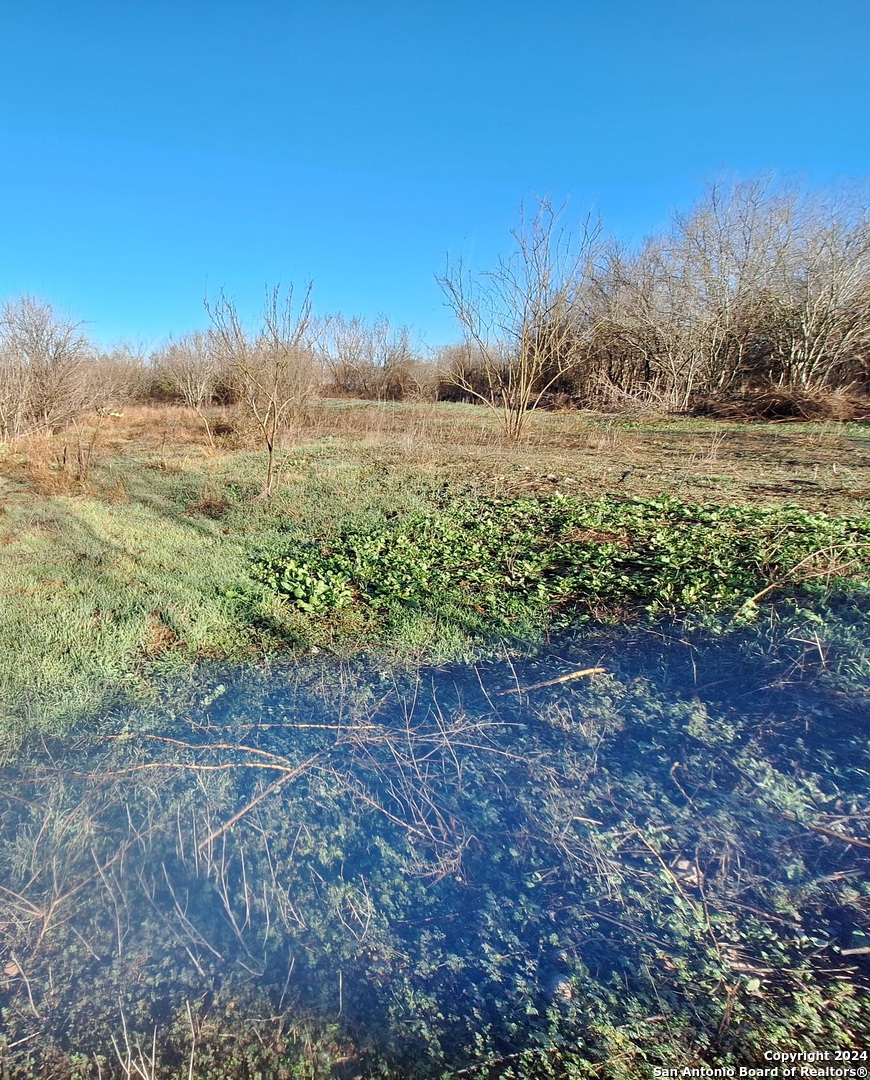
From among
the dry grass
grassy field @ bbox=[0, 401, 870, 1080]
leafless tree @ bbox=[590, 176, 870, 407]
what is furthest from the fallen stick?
leafless tree @ bbox=[590, 176, 870, 407]

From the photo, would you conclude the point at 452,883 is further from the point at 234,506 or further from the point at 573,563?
the point at 234,506

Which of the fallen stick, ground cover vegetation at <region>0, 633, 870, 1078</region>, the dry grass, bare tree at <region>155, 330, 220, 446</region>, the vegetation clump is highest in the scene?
bare tree at <region>155, 330, 220, 446</region>

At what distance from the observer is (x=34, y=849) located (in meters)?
2.05

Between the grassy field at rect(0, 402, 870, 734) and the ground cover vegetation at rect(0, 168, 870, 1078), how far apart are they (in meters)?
0.04

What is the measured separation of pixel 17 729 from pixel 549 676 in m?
2.72

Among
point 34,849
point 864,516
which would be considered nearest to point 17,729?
point 34,849

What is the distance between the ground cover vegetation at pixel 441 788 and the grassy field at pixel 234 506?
4cm

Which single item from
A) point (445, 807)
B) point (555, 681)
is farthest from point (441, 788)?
point (555, 681)

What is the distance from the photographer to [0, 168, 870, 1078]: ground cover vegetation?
1485mm

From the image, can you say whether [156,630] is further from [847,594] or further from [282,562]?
[847,594]

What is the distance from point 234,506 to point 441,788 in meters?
5.28

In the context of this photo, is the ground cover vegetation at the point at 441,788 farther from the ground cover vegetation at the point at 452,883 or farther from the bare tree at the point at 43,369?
the bare tree at the point at 43,369

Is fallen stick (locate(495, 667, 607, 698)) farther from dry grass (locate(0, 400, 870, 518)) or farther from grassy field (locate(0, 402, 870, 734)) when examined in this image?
dry grass (locate(0, 400, 870, 518))

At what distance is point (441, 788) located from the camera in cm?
222
